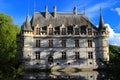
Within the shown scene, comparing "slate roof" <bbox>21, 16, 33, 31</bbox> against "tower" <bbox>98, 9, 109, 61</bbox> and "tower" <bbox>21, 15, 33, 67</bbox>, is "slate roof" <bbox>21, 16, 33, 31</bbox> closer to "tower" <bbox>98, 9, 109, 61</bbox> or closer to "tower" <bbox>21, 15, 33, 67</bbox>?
"tower" <bbox>21, 15, 33, 67</bbox>

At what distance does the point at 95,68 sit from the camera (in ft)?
134

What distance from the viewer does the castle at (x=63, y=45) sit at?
4081 cm

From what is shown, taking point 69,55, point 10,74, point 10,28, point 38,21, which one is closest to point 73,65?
point 69,55

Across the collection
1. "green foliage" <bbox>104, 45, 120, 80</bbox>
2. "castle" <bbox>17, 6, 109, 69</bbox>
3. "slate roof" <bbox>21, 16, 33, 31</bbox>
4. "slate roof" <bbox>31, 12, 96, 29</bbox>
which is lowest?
"green foliage" <bbox>104, 45, 120, 80</bbox>

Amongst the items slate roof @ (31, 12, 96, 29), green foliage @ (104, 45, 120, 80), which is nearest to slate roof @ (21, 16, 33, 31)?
slate roof @ (31, 12, 96, 29)

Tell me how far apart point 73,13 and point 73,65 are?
27.4 ft

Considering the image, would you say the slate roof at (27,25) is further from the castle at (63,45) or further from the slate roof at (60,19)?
the slate roof at (60,19)

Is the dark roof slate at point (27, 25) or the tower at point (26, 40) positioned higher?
the dark roof slate at point (27, 25)

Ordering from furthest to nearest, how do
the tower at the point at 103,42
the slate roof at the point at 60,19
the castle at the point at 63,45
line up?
the slate roof at the point at 60,19 < the tower at the point at 103,42 < the castle at the point at 63,45

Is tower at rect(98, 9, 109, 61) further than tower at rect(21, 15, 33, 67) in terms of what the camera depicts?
Yes

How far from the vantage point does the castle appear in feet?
134

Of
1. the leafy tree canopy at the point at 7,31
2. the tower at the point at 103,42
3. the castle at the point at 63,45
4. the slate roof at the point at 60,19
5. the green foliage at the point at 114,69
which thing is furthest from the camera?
the slate roof at the point at 60,19

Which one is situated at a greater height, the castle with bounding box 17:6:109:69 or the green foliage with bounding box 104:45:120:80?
the castle with bounding box 17:6:109:69

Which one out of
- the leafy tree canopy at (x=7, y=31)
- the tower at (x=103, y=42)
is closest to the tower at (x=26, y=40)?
the leafy tree canopy at (x=7, y=31)
